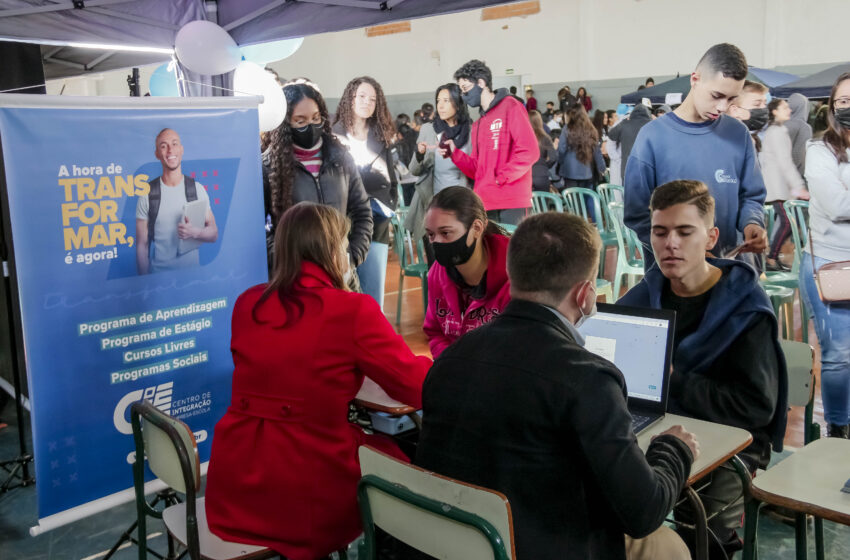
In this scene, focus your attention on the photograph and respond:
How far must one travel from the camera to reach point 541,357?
54.2 inches

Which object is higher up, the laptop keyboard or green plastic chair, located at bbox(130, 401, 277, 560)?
the laptop keyboard

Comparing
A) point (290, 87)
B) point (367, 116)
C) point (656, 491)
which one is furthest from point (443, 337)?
point (367, 116)

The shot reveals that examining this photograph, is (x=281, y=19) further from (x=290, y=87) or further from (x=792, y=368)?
(x=792, y=368)

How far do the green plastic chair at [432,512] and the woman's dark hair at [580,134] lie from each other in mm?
7828

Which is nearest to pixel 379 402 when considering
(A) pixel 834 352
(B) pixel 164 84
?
(A) pixel 834 352

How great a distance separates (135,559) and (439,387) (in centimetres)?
186

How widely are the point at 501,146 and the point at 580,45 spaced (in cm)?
1078

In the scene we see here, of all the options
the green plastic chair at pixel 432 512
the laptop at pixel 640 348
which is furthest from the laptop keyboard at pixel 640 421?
the green plastic chair at pixel 432 512

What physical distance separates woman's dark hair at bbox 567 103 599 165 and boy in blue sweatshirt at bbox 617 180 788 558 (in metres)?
6.92

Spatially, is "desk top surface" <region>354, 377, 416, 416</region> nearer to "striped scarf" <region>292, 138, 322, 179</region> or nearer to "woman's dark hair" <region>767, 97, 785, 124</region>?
"striped scarf" <region>292, 138, 322, 179</region>

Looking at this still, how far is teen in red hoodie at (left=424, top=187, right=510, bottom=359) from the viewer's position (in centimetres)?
249

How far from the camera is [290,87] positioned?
12.5 ft

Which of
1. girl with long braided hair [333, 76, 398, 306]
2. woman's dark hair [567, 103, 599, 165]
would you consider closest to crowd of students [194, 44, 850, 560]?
girl with long braided hair [333, 76, 398, 306]

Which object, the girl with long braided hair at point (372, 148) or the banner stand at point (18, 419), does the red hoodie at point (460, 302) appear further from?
the banner stand at point (18, 419)
